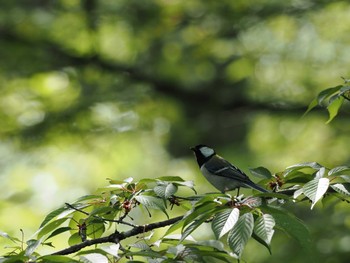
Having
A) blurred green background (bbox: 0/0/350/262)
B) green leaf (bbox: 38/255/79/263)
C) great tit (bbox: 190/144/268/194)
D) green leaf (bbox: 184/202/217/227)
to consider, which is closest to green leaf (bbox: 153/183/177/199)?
green leaf (bbox: 184/202/217/227)

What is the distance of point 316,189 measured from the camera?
195 centimetres

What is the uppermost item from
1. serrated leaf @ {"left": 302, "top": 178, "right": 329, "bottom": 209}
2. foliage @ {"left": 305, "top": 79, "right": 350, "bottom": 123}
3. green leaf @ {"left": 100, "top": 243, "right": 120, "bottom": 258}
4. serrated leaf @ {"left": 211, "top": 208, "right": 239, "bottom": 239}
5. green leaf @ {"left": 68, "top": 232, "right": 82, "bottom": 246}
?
foliage @ {"left": 305, "top": 79, "right": 350, "bottom": 123}

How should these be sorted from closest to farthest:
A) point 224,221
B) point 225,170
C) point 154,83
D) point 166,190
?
1. point 224,221
2. point 166,190
3. point 225,170
4. point 154,83

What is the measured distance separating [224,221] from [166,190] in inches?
13.9

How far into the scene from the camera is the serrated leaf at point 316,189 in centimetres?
191

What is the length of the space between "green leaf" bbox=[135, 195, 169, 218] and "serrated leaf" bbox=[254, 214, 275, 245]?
1.16ft

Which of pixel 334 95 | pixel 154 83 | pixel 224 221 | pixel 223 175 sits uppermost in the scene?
pixel 334 95

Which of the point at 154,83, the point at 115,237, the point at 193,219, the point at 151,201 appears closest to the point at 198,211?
the point at 193,219

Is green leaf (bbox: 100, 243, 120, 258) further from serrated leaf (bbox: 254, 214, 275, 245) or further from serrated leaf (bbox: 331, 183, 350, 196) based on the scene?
serrated leaf (bbox: 331, 183, 350, 196)

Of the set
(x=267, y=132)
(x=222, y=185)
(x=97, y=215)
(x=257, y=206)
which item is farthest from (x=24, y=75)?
(x=257, y=206)

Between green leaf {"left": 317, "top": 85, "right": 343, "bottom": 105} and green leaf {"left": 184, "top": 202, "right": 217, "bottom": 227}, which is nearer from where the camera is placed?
green leaf {"left": 184, "top": 202, "right": 217, "bottom": 227}

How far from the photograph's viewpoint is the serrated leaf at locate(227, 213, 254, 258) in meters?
1.68

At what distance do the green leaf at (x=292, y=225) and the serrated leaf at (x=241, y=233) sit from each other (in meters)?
0.07

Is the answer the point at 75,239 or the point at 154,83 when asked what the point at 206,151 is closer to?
the point at 75,239
